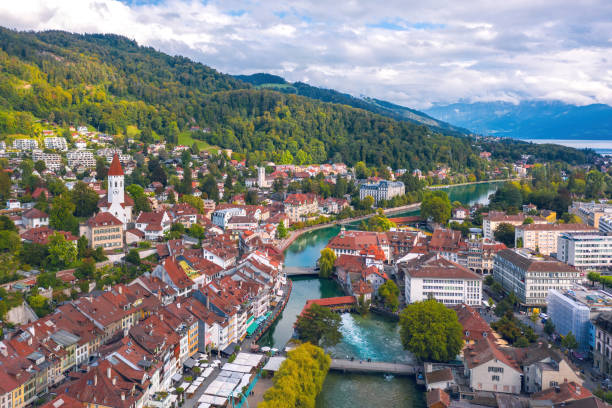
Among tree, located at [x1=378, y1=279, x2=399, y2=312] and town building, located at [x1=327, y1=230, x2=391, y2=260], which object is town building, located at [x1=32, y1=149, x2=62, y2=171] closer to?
town building, located at [x1=327, y1=230, x2=391, y2=260]

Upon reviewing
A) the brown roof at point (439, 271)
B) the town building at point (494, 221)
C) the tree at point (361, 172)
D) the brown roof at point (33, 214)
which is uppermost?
the tree at point (361, 172)

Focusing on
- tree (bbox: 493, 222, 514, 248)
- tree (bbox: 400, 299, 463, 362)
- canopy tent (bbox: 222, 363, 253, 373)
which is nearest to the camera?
canopy tent (bbox: 222, 363, 253, 373)

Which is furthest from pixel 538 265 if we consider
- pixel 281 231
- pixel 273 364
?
pixel 281 231

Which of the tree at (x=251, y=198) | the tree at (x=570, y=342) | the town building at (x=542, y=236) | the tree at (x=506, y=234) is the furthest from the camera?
the tree at (x=251, y=198)

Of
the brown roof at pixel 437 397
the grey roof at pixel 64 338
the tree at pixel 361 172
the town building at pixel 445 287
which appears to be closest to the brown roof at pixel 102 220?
the grey roof at pixel 64 338

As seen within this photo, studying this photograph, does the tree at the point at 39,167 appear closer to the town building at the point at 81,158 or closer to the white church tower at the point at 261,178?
the town building at the point at 81,158

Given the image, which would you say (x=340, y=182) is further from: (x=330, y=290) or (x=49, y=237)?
(x=49, y=237)

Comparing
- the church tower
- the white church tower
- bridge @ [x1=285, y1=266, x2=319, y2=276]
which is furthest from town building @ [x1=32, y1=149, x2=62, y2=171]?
bridge @ [x1=285, y1=266, x2=319, y2=276]
